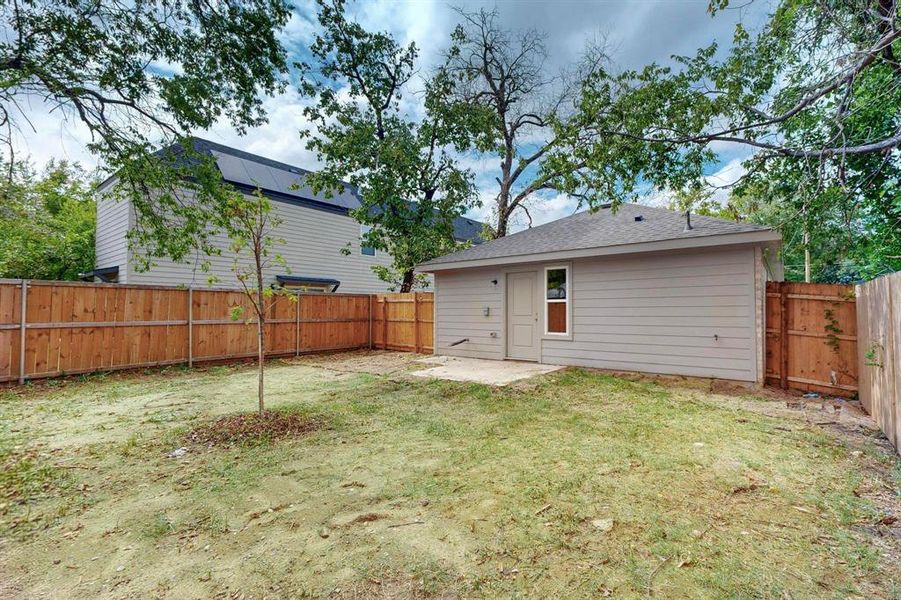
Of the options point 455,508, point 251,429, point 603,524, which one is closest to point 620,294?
point 603,524

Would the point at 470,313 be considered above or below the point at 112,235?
below

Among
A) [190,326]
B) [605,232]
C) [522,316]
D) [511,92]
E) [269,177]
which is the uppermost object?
[511,92]

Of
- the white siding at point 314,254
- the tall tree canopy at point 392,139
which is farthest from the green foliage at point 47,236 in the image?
the tall tree canopy at point 392,139

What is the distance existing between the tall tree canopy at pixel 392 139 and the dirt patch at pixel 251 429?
8.33 m

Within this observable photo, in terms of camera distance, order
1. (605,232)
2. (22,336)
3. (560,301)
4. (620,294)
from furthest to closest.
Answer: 1. (560,301)
2. (605,232)
3. (620,294)
4. (22,336)

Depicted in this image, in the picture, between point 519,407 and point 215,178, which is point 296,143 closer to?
point 215,178

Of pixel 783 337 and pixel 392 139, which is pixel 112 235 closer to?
pixel 392 139

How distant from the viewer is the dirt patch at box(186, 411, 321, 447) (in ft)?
12.3

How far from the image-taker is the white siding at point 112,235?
11.0 m

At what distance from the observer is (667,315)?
6832mm

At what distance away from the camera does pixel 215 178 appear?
6113 mm

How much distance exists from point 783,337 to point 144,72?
32.0ft

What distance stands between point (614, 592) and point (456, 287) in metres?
8.22

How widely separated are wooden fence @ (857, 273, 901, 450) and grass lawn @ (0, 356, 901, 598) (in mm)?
417
